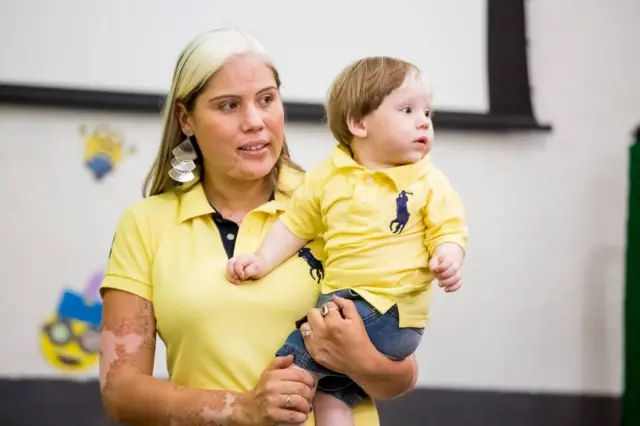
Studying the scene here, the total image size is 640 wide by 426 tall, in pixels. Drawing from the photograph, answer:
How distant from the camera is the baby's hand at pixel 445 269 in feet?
4.51

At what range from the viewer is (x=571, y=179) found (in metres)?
3.18

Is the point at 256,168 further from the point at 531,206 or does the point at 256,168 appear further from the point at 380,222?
the point at 531,206

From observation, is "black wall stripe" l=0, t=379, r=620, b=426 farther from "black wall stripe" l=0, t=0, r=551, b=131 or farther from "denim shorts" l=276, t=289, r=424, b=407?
"denim shorts" l=276, t=289, r=424, b=407

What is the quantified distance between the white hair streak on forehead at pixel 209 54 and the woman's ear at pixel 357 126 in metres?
0.22

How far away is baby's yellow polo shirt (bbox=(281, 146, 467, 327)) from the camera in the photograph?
143 cm

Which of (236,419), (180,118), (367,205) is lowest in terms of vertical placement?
(236,419)

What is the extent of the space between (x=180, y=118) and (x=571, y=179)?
1.93 m

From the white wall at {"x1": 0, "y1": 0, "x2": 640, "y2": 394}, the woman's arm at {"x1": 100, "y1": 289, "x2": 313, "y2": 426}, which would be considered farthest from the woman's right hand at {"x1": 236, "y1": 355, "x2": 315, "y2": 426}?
the white wall at {"x1": 0, "y1": 0, "x2": 640, "y2": 394}

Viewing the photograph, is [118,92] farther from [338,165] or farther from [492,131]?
[338,165]

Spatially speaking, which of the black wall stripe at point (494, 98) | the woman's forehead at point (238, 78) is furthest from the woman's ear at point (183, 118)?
the black wall stripe at point (494, 98)

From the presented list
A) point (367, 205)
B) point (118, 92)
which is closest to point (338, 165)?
point (367, 205)

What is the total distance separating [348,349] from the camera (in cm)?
140

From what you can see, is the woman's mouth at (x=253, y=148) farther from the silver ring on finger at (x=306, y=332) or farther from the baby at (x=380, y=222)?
the silver ring on finger at (x=306, y=332)

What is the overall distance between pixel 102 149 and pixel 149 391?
160cm
